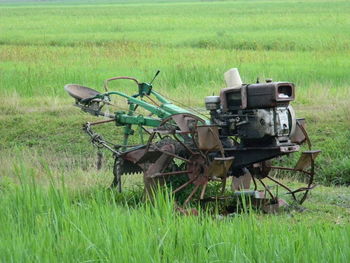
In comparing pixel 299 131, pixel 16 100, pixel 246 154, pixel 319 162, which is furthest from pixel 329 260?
pixel 16 100

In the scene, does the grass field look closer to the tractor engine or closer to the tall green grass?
the tall green grass

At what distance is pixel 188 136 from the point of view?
727cm

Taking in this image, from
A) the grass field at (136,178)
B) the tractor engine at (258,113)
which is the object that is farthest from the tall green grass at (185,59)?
the tractor engine at (258,113)

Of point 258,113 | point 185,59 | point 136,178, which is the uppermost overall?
point 258,113

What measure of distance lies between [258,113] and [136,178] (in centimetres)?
251

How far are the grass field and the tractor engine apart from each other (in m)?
0.65

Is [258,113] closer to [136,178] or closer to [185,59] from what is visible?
[136,178]

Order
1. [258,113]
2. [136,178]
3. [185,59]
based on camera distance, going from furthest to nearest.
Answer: [185,59]
[136,178]
[258,113]

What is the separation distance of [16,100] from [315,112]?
4.57 meters

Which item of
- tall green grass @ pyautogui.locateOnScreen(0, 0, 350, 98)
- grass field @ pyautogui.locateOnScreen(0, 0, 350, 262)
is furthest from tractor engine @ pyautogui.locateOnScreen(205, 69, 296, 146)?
tall green grass @ pyautogui.locateOnScreen(0, 0, 350, 98)

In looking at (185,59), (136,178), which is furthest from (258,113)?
(185,59)

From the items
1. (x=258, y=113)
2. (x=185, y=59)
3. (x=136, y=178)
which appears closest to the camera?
(x=258, y=113)

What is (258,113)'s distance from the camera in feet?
22.4

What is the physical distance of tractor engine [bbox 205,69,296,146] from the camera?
6754 millimetres
